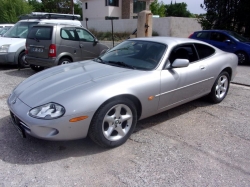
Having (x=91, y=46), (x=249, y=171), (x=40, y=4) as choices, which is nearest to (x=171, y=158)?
(x=249, y=171)

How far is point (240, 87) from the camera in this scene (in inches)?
248

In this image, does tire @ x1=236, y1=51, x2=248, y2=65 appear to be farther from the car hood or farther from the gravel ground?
the car hood

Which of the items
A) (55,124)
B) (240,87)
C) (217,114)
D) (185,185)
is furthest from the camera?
(240,87)

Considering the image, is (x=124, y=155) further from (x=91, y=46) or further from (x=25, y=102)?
(x=91, y=46)

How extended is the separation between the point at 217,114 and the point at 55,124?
3.03 meters

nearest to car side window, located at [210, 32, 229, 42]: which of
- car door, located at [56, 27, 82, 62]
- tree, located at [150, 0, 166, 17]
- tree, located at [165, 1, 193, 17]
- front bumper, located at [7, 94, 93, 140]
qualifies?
car door, located at [56, 27, 82, 62]

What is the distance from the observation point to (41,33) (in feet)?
22.6

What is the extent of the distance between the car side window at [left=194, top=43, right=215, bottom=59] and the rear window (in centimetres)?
419

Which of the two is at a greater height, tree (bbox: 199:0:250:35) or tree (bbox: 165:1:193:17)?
tree (bbox: 165:1:193:17)

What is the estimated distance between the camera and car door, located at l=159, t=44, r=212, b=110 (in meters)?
3.62

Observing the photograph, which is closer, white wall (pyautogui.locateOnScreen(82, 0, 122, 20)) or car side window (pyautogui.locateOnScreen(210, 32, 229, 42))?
car side window (pyautogui.locateOnScreen(210, 32, 229, 42))

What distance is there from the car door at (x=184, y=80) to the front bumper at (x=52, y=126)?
133 centimetres

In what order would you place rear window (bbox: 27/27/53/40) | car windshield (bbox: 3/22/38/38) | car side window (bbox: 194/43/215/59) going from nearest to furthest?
1. car side window (bbox: 194/43/215/59)
2. rear window (bbox: 27/27/53/40)
3. car windshield (bbox: 3/22/38/38)

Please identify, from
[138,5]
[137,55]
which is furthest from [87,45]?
[138,5]
